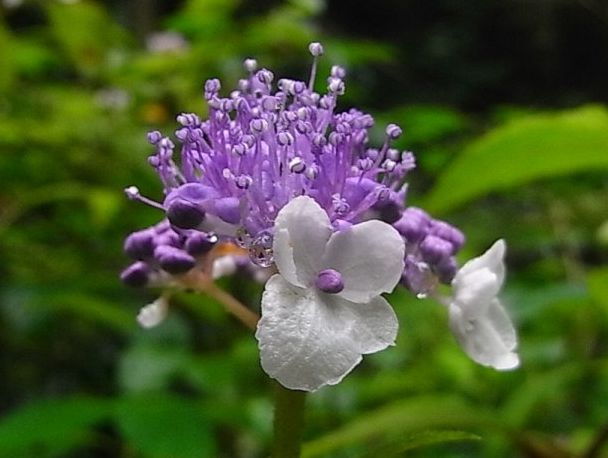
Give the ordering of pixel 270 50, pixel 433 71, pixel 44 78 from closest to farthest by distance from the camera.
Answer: pixel 270 50, pixel 44 78, pixel 433 71

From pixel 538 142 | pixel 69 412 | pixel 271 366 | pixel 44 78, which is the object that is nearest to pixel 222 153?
pixel 271 366

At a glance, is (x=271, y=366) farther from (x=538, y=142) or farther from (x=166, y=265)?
(x=538, y=142)

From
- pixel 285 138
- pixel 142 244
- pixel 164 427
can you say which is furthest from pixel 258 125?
pixel 164 427

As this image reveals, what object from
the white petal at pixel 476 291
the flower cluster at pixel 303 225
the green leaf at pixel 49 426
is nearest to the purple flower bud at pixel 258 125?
the flower cluster at pixel 303 225

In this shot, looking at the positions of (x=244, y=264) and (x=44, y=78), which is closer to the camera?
(x=244, y=264)

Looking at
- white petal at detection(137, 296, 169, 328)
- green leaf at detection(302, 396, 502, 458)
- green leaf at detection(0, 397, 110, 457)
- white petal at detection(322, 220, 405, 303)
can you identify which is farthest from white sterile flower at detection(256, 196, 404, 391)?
green leaf at detection(0, 397, 110, 457)

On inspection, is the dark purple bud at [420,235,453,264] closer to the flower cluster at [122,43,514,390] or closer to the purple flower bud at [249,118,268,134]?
the flower cluster at [122,43,514,390]
